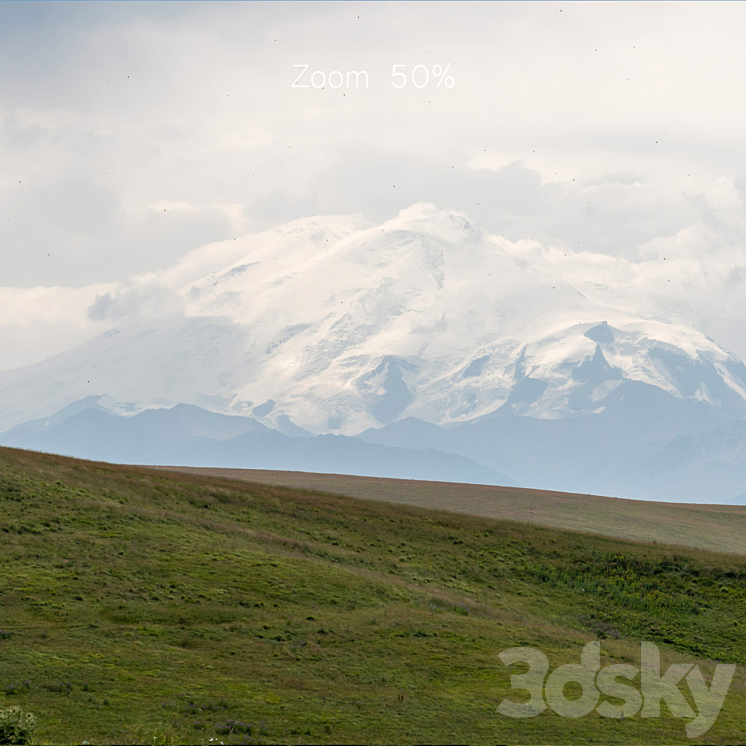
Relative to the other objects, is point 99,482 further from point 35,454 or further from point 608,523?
point 608,523

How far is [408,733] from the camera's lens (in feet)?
68.7

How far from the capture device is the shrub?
17812 millimetres

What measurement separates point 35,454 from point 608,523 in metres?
53.2

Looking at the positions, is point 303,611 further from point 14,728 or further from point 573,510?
point 573,510

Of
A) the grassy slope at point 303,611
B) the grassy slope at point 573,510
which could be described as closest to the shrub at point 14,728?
the grassy slope at point 303,611

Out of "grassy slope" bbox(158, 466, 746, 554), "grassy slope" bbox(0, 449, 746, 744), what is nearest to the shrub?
"grassy slope" bbox(0, 449, 746, 744)

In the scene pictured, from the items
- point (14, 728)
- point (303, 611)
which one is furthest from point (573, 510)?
point (14, 728)

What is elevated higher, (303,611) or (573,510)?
(573,510)

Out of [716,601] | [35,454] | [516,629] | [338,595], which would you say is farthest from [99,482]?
[716,601]

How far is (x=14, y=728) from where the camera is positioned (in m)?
17.9

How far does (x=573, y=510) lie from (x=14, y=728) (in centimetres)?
Result: 7298

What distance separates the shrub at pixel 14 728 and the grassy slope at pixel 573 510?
51.2 metres

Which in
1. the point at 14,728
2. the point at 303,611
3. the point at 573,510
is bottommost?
the point at 14,728

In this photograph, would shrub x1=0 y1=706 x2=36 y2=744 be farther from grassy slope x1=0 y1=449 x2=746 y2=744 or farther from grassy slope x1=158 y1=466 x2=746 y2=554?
grassy slope x1=158 y1=466 x2=746 y2=554
